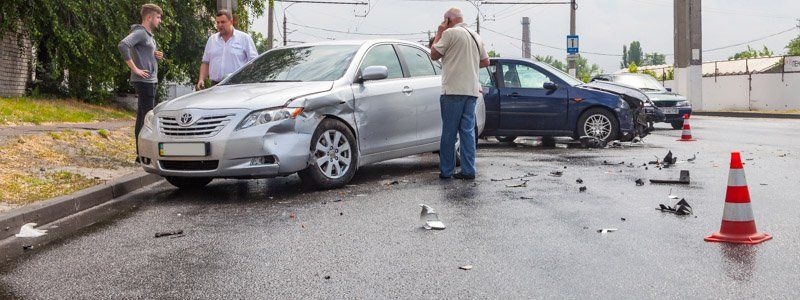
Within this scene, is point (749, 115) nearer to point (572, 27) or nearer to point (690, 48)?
point (690, 48)

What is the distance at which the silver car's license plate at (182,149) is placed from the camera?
26.1 ft

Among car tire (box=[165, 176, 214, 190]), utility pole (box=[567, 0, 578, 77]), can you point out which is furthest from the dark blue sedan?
utility pole (box=[567, 0, 578, 77])

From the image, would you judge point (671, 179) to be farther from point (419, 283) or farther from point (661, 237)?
point (419, 283)

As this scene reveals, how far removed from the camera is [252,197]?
27.2ft

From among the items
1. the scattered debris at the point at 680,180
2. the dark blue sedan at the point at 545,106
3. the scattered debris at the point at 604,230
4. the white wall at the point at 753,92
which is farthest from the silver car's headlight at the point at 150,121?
the white wall at the point at 753,92

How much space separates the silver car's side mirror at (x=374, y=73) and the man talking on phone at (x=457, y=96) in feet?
2.51

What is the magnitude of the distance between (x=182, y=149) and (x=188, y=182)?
1.02 meters

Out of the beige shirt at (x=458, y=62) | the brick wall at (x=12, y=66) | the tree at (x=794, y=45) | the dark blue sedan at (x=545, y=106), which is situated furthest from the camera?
the tree at (x=794, y=45)

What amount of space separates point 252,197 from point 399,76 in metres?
2.27

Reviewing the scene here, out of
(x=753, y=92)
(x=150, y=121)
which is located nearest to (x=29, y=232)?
(x=150, y=121)

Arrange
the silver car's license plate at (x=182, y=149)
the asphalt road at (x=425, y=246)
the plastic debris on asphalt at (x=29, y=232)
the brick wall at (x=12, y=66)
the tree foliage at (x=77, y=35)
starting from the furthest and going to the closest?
the brick wall at (x=12, y=66) → the tree foliage at (x=77, y=35) → the silver car's license plate at (x=182, y=149) → the plastic debris on asphalt at (x=29, y=232) → the asphalt road at (x=425, y=246)

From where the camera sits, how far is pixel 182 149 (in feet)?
26.4

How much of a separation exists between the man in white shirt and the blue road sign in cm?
2812

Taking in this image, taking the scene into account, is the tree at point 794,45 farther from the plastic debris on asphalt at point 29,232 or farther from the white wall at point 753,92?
the plastic debris on asphalt at point 29,232
